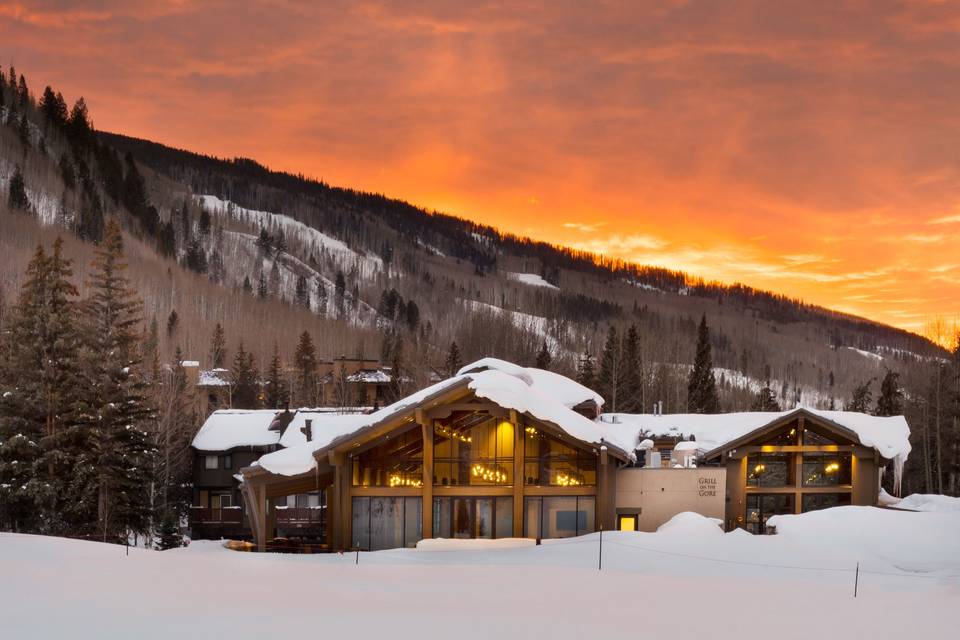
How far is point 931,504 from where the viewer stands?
2983 cm

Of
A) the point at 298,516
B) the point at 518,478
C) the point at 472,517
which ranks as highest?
the point at 518,478

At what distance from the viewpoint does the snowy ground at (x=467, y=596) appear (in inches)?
446

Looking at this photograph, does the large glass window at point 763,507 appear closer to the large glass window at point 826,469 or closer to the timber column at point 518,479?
the large glass window at point 826,469

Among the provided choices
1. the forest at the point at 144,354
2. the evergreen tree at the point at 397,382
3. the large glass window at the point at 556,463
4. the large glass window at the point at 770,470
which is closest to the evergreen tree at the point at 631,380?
the forest at the point at 144,354

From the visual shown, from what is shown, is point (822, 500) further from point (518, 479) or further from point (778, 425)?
point (518, 479)

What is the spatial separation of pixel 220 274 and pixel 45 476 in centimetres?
17209

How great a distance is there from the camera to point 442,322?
184 m

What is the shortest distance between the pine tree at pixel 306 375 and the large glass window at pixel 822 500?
169 feet

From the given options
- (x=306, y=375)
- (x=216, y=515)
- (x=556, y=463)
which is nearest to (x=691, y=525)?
(x=556, y=463)

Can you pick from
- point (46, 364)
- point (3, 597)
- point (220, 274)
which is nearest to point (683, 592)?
point (3, 597)

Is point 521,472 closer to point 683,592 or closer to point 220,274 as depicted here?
point 683,592

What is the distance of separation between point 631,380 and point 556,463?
145 feet

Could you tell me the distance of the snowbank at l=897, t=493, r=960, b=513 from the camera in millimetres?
29297

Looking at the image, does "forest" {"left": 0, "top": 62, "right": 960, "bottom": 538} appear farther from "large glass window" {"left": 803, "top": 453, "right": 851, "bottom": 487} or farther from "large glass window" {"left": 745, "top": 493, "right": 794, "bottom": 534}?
"large glass window" {"left": 745, "top": 493, "right": 794, "bottom": 534}
